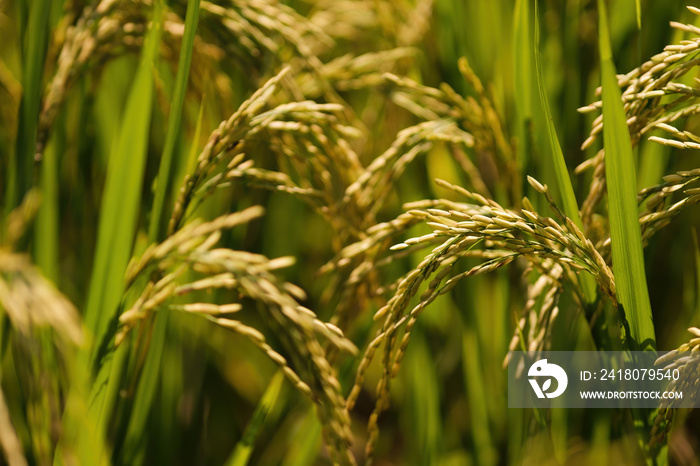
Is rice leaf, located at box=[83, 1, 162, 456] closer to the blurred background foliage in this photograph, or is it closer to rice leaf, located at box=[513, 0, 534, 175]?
the blurred background foliage

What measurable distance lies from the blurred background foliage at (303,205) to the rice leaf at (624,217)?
0.26 metres

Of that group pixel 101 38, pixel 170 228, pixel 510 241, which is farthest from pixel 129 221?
pixel 510 241

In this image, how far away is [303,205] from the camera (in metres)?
1.72

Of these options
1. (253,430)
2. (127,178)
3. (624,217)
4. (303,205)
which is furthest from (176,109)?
(303,205)

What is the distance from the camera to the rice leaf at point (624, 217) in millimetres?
752

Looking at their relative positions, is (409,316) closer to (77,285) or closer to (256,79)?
(256,79)

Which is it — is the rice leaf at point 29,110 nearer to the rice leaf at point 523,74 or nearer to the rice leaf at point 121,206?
the rice leaf at point 121,206

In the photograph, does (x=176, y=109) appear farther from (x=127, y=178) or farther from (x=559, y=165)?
(x=559, y=165)

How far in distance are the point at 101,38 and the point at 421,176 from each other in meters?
0.78

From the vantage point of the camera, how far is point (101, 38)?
96 centimetres

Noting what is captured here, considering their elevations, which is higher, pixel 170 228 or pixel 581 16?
pixel 581 16

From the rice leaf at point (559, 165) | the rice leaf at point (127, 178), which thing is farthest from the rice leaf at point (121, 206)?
the rice leaf at point (559, 165)

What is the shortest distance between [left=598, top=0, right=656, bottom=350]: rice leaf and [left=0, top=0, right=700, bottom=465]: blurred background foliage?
257 mm

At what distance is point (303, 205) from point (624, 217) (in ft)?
3.59
